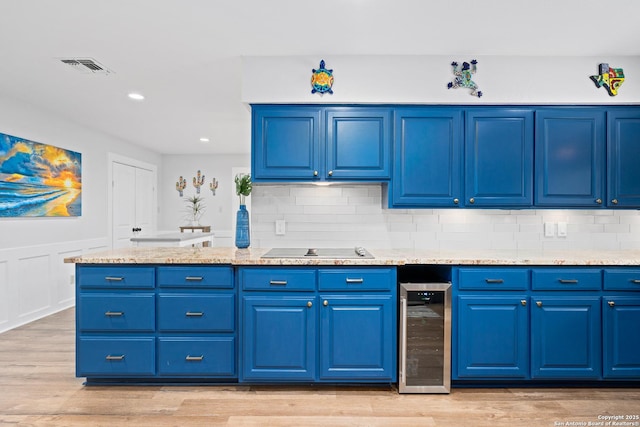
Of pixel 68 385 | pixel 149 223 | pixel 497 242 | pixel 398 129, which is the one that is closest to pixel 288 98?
pixel 398 129

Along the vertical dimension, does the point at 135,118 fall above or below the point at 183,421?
above

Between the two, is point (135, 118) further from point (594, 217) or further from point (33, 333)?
point (594, 217)

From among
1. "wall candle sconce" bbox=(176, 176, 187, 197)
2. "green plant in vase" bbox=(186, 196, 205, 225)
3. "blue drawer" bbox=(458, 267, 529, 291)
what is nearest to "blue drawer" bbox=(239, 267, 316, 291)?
"blue drawer" bbox=(458, 267, 529, 291)

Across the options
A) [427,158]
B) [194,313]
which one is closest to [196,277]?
[194,313]

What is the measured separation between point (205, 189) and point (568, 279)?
6327 mm

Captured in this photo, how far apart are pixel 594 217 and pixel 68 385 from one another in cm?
426

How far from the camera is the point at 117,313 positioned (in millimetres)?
2398

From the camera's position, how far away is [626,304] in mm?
2393

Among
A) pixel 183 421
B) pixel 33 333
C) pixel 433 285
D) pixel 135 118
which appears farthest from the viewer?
pixel 135 118

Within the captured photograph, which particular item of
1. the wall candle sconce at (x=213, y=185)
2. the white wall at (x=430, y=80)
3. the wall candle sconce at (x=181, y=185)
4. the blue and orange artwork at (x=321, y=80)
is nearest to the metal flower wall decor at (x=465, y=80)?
the white wall at (x=430, y=80)

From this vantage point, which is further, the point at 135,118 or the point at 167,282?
the point at 135,118

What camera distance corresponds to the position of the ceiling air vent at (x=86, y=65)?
284cm

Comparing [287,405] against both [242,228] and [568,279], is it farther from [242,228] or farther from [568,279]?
[568,279]

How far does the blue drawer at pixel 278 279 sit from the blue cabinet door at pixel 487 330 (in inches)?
40.5
